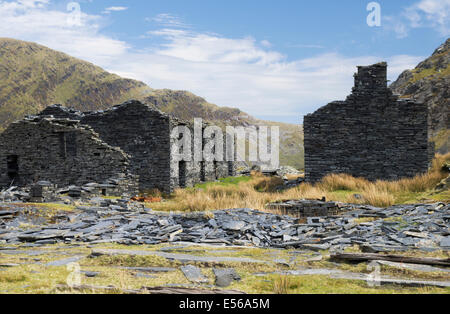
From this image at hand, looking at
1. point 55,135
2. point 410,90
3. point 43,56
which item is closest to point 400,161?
point 55,135

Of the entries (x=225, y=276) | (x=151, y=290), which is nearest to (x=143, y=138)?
(x=225, y=276)

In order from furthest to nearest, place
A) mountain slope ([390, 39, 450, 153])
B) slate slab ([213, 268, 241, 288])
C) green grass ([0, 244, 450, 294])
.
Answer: mountain slope ([390, 39, 450, 153])
slate slab ([213, 268, 241, 288])
green grass ([0, 244, 450, 294])

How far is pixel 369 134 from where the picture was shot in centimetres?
2166

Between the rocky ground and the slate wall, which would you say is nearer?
the rocky ground

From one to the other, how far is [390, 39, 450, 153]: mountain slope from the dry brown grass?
84.7ft

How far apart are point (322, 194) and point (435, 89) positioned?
143ft

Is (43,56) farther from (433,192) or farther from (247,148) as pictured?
(433,192)

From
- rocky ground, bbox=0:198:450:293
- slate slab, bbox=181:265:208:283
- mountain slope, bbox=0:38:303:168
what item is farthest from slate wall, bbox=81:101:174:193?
mountain slope, bbox=0:38:303:168

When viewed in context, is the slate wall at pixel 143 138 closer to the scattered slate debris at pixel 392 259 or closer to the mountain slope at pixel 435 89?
the scattered slate debris at pixel 392 259

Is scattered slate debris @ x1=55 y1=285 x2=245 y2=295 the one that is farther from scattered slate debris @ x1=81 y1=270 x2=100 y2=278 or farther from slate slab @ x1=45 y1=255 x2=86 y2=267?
slate slab @ x1=45 y1=255 x2=86 y2=267

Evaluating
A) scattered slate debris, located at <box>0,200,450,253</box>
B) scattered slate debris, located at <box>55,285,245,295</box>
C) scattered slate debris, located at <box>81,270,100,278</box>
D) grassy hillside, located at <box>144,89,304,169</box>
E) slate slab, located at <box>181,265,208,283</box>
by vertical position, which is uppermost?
grassy hillside, located at <box>144,89,304,169</box>

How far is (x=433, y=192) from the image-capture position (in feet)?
50.5

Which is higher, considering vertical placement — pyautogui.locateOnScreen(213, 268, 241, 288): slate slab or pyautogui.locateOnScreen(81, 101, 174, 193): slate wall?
pyautogui.locateOnScreen(81, 101, 174, 193): slate wall

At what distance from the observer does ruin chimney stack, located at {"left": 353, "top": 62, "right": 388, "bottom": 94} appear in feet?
71.4
